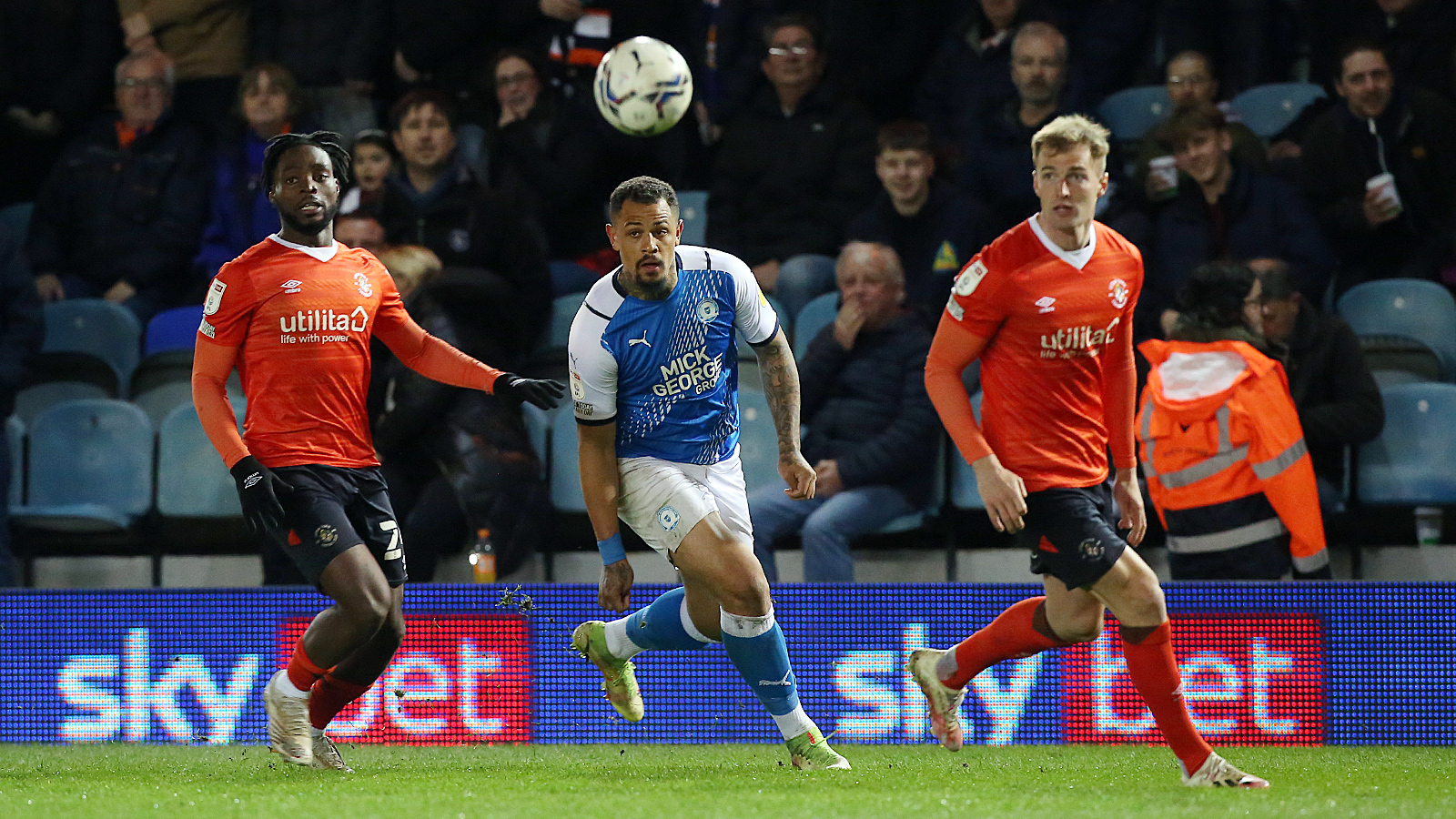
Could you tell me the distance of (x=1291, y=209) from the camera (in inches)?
319

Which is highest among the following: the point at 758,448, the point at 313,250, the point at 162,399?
the point at 313,250

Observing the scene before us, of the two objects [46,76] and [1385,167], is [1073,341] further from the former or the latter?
[46,76]

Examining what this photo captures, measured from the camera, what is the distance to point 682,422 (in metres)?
5.30

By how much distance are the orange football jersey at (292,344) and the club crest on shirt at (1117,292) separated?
2.41 meters

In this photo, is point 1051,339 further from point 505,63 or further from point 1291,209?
point 505,63

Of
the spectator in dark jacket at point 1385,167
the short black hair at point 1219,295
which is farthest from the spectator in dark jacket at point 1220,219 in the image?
the short black hair at point 1219,295

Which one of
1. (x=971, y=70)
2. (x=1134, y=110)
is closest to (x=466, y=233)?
(x=971, y=70)

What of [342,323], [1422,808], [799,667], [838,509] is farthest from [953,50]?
[1422,808]

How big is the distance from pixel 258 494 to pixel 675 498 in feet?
4.25

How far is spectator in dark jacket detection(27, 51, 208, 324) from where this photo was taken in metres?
9.47

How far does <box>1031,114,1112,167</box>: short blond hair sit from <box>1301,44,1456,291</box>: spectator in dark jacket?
150 inches

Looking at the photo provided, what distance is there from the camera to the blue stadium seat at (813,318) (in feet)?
26.9

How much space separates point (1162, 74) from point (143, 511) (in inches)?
236

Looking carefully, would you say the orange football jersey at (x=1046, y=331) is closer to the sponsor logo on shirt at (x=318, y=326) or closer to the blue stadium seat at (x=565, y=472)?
the sponsor logo on shirt at (x=318, y=326)
